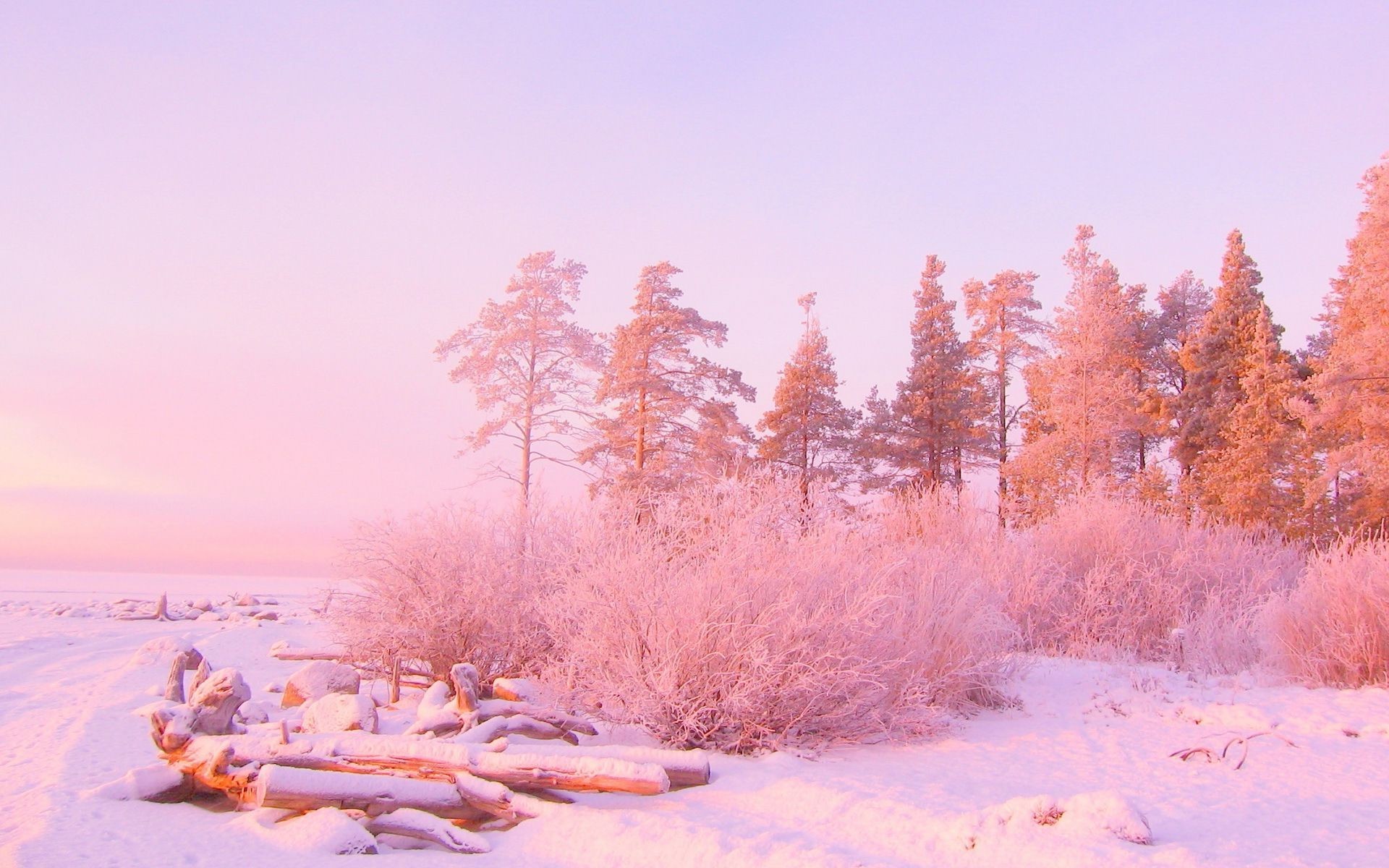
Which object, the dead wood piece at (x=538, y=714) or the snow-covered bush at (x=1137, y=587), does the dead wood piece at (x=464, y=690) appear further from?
the snow-covered bush at (x=1137, y=587)

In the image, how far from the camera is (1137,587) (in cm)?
1208

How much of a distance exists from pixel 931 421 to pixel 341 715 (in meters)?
23.5

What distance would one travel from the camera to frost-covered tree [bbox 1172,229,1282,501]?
82.2ft

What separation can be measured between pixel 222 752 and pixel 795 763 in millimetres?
3679

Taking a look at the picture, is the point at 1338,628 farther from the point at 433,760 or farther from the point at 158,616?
the point at 158,616

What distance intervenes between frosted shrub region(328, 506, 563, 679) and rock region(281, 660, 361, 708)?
0.49m

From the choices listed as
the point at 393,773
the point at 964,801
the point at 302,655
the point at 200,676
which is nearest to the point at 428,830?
the point at 393,773

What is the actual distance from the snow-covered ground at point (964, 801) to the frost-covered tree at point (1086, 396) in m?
16.4

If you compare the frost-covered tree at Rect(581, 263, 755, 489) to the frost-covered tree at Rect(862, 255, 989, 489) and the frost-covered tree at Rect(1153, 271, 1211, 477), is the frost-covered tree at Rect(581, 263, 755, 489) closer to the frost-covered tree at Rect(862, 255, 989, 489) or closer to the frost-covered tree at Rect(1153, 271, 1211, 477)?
the frost-covered tree at Rect(862, 255, 989, 489)

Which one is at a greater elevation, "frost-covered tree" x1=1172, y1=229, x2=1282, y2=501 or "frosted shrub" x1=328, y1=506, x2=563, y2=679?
"frost-covered tree" x1=1172, y1=229, x2=1282, y2=501

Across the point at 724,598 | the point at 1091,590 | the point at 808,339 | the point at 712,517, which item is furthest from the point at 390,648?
the point at 808,339

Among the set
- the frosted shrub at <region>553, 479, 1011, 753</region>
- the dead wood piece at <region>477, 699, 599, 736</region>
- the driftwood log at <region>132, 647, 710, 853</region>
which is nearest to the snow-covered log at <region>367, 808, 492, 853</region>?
the driftwood log at <region>132, 647, 710, 853</region>

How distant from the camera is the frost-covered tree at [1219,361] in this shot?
25062 mm

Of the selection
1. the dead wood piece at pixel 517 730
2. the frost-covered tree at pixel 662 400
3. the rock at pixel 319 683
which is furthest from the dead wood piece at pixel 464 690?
the frost-covered tree at pixel 662 400
